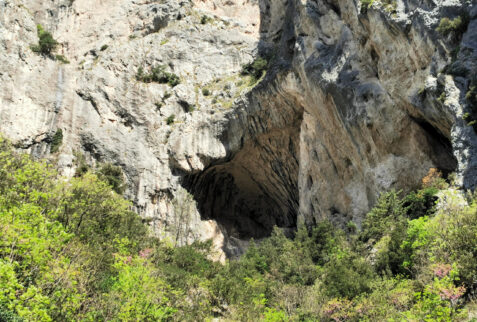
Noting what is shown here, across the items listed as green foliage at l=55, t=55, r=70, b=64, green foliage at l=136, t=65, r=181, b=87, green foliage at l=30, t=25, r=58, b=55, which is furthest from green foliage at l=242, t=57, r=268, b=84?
green foliage at l=30, t=25, r=58, b=55

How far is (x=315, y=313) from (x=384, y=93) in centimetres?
1415

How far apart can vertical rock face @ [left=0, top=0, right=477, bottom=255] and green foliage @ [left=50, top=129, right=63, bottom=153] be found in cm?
59

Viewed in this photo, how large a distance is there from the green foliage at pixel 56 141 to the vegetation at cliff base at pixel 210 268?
13.9 meters

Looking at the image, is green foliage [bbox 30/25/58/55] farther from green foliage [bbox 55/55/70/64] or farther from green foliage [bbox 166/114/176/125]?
green foliage [bbox 166/114/176/125]

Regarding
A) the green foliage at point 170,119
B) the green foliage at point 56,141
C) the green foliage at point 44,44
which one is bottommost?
the green foliage at point 56,141

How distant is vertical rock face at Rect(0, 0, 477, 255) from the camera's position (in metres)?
22.3

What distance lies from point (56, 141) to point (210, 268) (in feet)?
62.9

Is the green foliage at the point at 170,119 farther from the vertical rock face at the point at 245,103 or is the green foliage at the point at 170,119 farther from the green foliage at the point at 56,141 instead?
the green foliage at the point at 56,141

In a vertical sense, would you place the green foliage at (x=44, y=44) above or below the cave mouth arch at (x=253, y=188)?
above

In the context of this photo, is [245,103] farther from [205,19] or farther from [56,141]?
[56,141]

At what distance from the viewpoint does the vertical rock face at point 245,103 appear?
73.1 feet

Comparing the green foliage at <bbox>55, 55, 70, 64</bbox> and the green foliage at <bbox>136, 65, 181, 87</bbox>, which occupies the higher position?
the green foliage at <bbox>55, 55, 70, 64</bbox>

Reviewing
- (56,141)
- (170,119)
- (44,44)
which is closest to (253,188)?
(170,119)

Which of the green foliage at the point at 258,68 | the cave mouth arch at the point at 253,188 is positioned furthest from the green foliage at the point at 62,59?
the green foliage at the point at 258,68
